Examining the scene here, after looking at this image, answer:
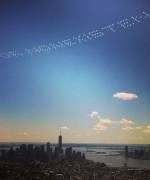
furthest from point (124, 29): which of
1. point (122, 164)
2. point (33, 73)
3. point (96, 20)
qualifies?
point (122, 164)

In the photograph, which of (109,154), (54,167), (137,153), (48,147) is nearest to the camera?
(54,167)

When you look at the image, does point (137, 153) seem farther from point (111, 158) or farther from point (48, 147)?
point (48, 147)

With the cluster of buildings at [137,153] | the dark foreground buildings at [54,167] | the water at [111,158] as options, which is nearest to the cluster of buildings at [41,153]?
the dark foreground buildings at [54,167]

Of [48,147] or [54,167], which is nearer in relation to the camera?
[54,167]

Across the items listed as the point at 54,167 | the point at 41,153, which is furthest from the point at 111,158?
the point at 41,153

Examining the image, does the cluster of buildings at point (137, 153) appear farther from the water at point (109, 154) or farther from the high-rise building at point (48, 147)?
the high-rise building at point (48, 147)

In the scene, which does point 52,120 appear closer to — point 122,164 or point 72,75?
point 72,75
